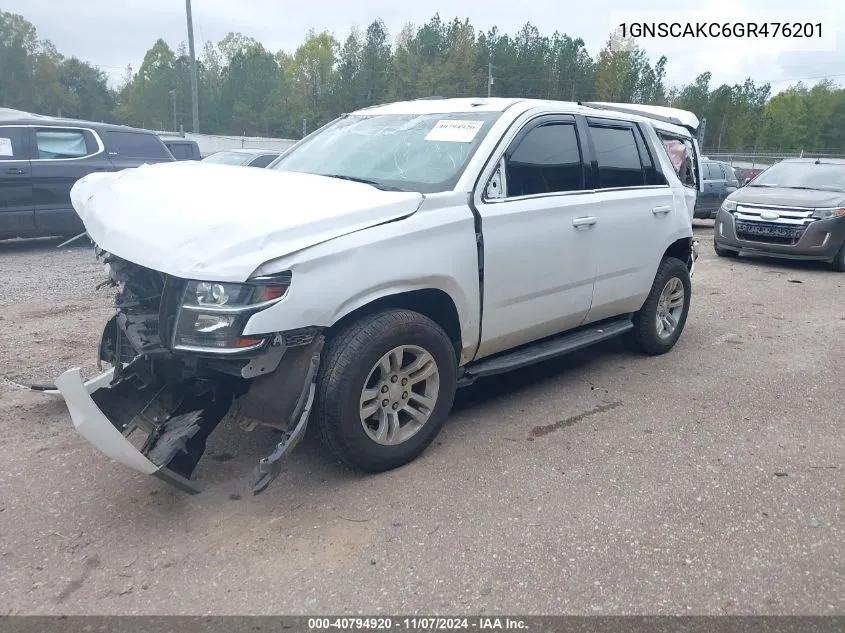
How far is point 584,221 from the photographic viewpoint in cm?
441

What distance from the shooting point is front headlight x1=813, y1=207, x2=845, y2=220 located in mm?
9852

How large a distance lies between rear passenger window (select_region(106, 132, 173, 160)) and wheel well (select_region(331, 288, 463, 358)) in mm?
8337

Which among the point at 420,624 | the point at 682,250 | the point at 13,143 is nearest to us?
the point at 420,624

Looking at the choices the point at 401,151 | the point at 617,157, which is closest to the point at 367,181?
the point at 401,151

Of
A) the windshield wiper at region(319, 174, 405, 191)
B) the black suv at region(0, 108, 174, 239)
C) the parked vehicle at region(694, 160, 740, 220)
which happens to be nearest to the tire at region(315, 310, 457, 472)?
the windshield wiper at region(319, 174, 405, 191)

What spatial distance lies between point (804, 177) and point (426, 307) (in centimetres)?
977

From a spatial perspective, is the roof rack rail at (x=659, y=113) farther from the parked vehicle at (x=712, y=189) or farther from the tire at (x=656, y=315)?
the parked vehicle at (x=712, y=189)

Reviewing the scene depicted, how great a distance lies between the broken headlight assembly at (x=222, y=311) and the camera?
285 cm

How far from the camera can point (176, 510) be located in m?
3.16

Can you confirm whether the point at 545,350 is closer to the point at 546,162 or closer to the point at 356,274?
the point at 546,162

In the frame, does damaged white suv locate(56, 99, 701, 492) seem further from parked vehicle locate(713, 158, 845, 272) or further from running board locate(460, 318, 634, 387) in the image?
parked vehicle locate(713, 158, 845, 272)

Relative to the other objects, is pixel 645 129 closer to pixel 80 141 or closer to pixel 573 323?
pixel 573 323

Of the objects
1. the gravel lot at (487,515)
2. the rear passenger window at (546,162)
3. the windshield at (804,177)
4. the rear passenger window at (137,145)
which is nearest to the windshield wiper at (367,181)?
the rear passenger window at (546,162)

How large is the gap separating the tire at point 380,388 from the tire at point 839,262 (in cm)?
881
